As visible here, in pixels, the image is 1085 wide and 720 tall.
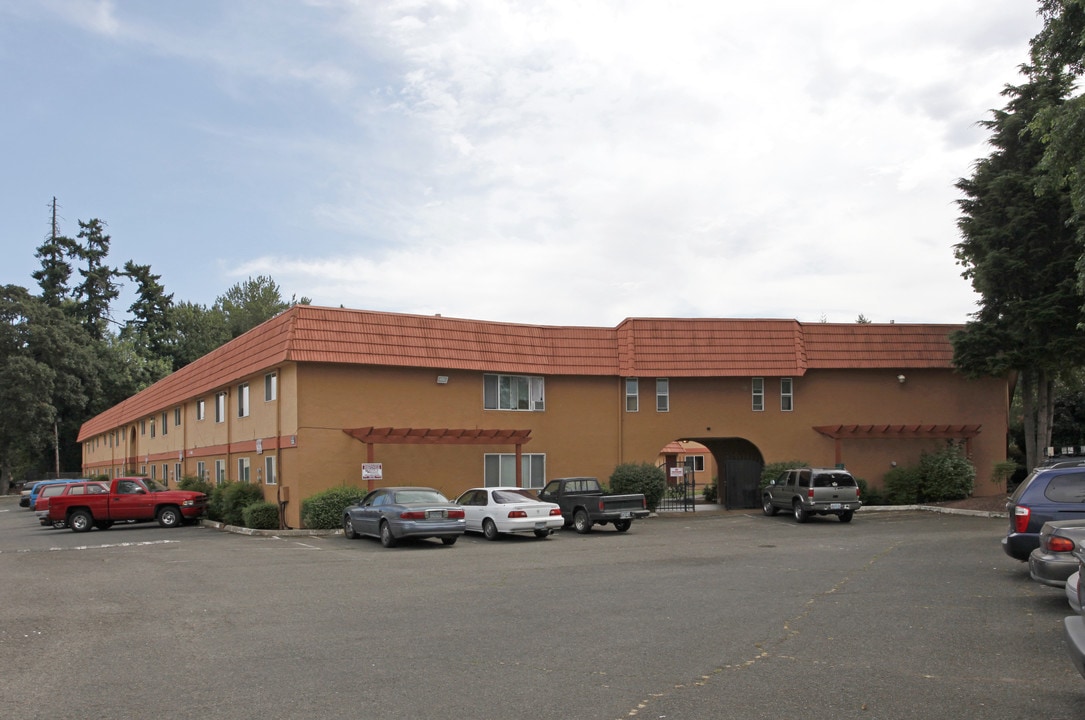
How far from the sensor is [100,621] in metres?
11.6

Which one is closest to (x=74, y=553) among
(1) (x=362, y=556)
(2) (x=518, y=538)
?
(1) (x=362, y=556)

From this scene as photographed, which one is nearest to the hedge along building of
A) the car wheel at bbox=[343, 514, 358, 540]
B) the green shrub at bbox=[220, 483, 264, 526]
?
the green shrub at bbox=[220, 483, 264, 526]

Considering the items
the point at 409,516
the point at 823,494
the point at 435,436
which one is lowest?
the point at 823,494

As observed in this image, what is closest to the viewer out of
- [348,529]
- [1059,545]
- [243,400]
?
[1059,545]

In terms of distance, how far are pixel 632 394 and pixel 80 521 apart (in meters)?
18.8

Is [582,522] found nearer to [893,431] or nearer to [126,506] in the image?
[893,431]

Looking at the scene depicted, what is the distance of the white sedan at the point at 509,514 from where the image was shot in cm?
2272

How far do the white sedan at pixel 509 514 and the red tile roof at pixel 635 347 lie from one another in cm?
695

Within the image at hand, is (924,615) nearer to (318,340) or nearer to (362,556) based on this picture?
(362,556)

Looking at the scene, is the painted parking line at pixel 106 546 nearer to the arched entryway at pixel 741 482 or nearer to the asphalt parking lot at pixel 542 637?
the asphalt parking lot at pixel 542 637

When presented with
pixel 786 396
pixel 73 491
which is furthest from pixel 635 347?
pixel 73 491

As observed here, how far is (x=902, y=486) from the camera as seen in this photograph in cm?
3297

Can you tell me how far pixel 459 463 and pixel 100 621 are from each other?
18.8 meters

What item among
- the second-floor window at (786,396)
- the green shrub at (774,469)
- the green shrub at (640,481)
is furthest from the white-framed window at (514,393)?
the second-floor window at (786,396)
